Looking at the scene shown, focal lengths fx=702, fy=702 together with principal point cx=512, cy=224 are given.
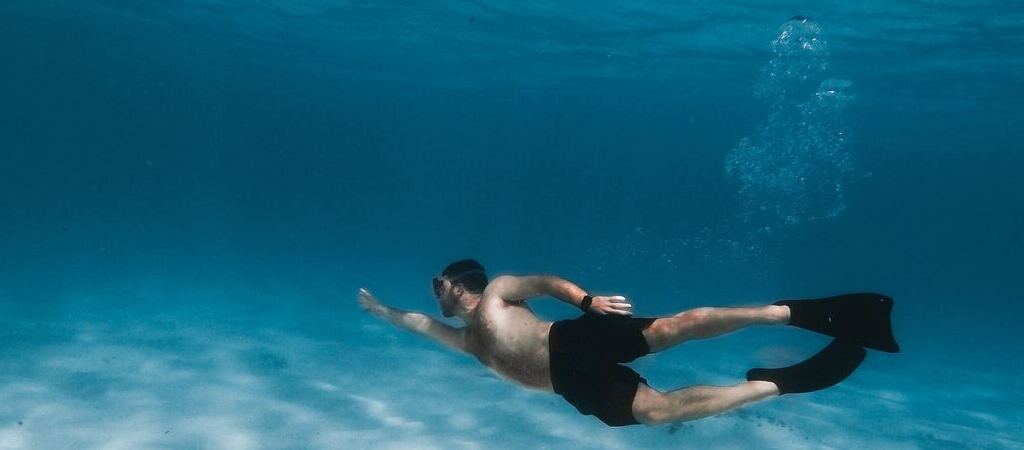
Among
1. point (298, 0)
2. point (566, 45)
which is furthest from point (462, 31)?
point (298, 0)

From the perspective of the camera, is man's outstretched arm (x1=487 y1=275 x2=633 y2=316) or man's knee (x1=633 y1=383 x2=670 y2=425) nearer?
man's outstretched arm (x1=487 y1=275 x2=633 y2=316)

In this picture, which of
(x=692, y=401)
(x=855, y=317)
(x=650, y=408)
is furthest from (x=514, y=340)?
(x=855, y=317)

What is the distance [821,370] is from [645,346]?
135cm

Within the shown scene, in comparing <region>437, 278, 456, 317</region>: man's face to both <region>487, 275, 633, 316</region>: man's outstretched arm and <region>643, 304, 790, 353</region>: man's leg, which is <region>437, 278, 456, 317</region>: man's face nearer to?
<region>487, 275, 633, 316</region>: man's outstretched arm

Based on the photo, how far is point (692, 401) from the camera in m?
5.21

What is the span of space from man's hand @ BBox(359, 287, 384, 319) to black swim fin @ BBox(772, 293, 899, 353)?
3447 mm

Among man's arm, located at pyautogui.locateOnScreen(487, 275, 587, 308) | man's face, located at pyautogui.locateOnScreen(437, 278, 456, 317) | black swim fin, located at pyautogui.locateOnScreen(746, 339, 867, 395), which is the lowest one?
black swim fin, located at pyautogui.locateOnScreen(746, 339, 867, 395)

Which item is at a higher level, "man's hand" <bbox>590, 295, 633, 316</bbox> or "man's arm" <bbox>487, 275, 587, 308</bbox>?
"man's arm" <bbox>487, 275, 587, 308</bbox>

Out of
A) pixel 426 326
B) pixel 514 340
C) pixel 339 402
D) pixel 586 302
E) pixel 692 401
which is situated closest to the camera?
pixel 586 302

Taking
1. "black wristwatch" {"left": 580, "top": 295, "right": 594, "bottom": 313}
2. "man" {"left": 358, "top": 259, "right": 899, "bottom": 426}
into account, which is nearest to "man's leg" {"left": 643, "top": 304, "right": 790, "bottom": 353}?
"man" {"left": 358, "top": 259, "right": 899, "bottom": 426}

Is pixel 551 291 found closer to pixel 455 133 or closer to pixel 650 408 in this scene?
pixel 650 408

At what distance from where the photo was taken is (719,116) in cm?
4647

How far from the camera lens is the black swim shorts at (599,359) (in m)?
5.23

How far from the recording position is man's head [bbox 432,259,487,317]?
6.02 metres
